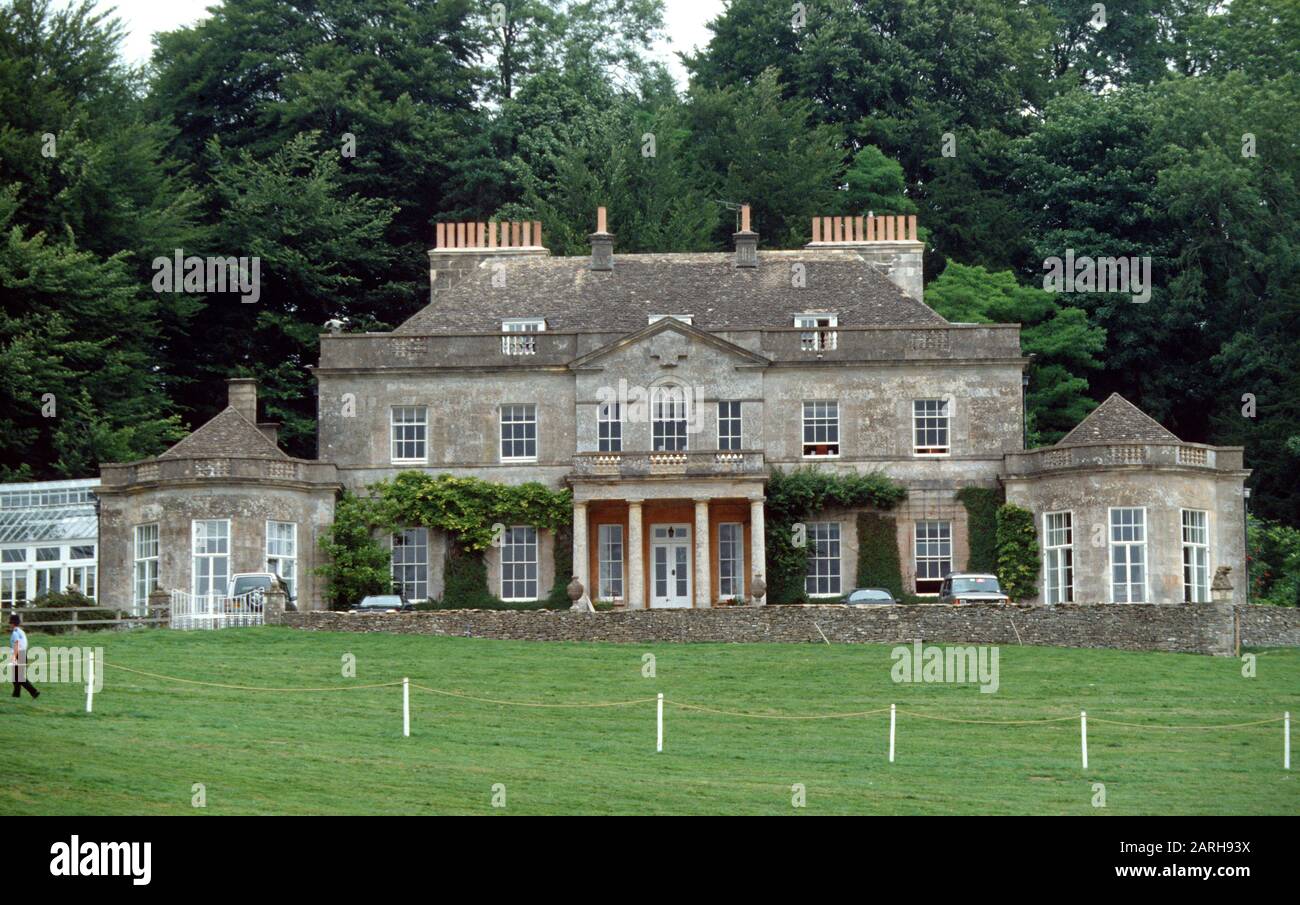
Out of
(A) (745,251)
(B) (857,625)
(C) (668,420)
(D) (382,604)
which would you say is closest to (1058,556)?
(B) (857,625)

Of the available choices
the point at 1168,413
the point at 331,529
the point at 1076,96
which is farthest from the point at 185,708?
the point at 1076,96

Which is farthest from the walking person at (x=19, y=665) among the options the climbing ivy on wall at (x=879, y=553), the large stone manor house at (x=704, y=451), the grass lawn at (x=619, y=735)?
the climbing ivy on wall at (x=879, y=553)

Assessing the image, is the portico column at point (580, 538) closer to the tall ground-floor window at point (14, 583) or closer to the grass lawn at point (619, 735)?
the grass lawn at point (619, 735)

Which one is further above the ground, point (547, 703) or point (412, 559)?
point (412, 559)

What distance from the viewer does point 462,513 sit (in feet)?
204

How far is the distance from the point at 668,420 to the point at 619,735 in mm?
22814

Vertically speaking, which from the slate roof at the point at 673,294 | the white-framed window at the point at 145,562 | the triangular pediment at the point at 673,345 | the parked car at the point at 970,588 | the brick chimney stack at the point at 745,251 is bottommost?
the parked car at the point at 970,588

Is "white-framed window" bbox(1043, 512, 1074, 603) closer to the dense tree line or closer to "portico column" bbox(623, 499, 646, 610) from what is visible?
"portico column" bbox(623, 499, 646, 610)

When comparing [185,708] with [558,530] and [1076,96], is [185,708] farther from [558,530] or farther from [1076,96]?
[1076,96]

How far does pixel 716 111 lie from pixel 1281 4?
62.8 feet

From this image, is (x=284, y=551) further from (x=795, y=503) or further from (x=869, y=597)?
(x=869, y=597)

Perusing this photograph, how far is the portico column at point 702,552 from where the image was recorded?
60531 mm

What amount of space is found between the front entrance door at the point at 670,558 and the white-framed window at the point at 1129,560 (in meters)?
10.7

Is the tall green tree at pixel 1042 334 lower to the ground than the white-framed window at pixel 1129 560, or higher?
higher
